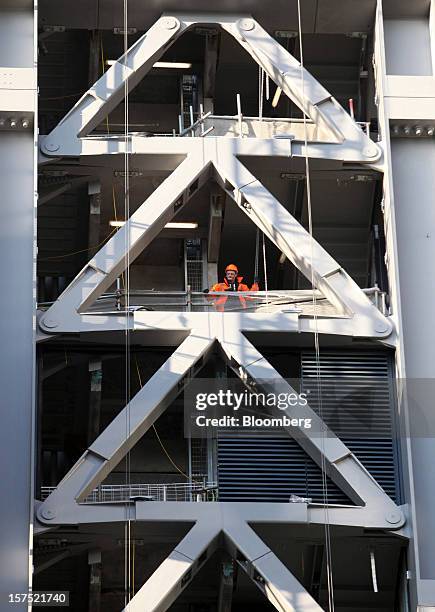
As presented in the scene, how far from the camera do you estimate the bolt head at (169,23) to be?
99.0 ft

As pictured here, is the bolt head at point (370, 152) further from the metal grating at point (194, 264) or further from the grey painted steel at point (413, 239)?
the metal grating at point (194, 264)

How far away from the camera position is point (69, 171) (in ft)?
97.2

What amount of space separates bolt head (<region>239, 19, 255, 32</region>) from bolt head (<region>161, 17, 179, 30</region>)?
109cm

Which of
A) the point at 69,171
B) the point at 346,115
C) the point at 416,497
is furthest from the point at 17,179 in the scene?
the point at 416,497

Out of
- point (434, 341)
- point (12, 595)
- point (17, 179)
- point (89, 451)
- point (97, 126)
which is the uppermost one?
point (97, 126)

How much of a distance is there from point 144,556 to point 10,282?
17.8 feet

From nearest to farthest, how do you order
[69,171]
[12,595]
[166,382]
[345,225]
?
[12,595], [166,382], [69,171], [345,225]

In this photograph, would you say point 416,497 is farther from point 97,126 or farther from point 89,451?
point 97,126

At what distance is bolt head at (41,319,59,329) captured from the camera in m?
28.0

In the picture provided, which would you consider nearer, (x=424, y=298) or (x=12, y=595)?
(x=12, y=595)

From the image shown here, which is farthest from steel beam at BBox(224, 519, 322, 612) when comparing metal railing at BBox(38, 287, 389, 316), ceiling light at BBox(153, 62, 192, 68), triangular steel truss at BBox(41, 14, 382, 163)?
ceiling light at BBox(153, 62, 192, 68)

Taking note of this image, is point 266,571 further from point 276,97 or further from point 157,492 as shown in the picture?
point 276,97

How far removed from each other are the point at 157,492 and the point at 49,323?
3.56 meters

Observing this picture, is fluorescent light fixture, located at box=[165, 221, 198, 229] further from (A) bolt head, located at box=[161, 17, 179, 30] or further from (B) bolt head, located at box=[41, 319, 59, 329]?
(B) bolt head, located at box=[41, 319, 59, 329]
